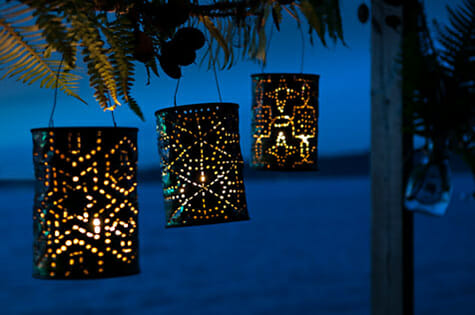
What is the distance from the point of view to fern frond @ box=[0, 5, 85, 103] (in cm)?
91

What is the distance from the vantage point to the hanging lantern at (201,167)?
1351 mm

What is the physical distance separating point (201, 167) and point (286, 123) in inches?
21.3

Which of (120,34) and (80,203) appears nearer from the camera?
(80,203)

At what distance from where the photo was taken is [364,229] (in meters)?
14.6

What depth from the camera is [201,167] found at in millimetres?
1362

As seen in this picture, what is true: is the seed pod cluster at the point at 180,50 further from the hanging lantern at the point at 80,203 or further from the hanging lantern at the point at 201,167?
the hanging lantern at the point at 80,203

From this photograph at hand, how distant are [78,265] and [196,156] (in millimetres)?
431

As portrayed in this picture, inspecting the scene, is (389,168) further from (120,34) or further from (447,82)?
(120,34)

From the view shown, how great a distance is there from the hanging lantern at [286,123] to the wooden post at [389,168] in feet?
2.18

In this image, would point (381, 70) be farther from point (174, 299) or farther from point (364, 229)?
point (364, 229)

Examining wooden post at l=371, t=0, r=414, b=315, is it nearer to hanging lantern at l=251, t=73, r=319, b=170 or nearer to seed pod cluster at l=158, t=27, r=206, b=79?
seed pod cluster at l=158, t=27, r=206, b=79

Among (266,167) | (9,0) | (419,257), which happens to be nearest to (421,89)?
(9,0)

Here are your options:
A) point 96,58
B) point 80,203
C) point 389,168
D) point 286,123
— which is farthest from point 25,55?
point 286,123

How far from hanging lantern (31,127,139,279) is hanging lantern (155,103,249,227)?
0.26 m
